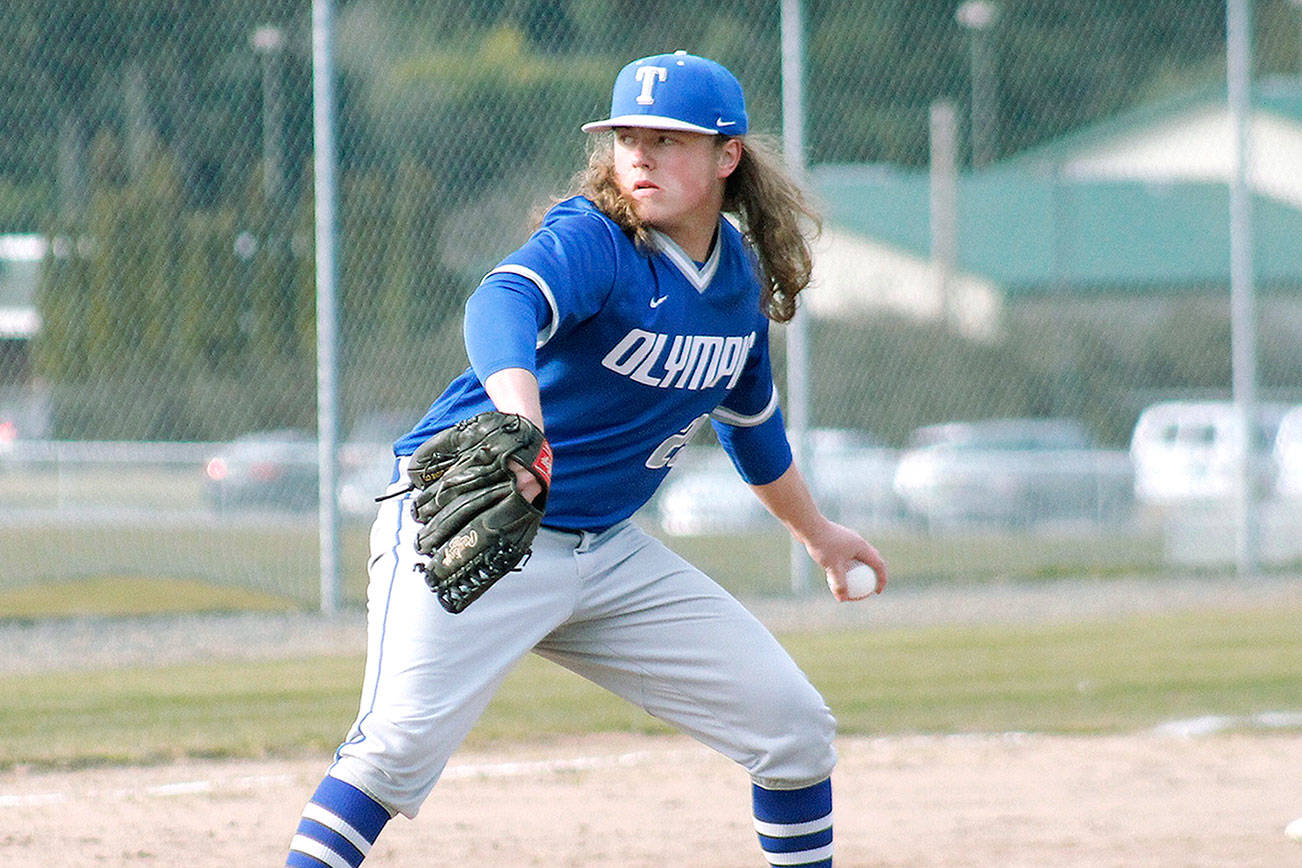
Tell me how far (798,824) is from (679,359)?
0.97 metres

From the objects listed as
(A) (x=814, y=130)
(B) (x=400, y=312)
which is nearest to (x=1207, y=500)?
(A) (x=814, y=130)

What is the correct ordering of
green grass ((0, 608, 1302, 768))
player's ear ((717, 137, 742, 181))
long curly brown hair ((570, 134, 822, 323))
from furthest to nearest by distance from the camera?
green grass ((0, 608, 1302, 768)) < long curly brown hair ((570, 134, 822, 323)) < player's ear ((717, 137, 742, 181))

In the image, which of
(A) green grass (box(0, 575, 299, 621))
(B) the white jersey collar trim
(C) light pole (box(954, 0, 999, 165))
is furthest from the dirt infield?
(C) light pole (box(954, 0, 999, 165))

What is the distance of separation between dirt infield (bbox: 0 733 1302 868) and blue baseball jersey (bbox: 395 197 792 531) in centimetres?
148

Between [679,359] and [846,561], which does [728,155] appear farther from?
[846,561]

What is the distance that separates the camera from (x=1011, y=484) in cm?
1301

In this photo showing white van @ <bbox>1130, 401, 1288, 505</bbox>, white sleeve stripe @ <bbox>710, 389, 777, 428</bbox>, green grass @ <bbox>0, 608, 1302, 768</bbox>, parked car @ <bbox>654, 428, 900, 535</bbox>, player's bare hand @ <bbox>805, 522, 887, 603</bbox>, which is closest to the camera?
white sleeve stripe @ <bbox>710, 389, 777, 428</bbox>

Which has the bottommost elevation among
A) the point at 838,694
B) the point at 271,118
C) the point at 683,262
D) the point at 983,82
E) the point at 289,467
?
the point at 289,467

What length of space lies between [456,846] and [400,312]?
6811 millimetres

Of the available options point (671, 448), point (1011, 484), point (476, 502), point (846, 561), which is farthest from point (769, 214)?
point (1011, 484)

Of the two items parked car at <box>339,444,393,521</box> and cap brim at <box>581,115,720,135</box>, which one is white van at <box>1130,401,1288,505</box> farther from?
cap brim at <box>581,115,720,135</box>

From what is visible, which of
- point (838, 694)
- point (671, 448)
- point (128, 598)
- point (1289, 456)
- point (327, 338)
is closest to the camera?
point (671, 448)

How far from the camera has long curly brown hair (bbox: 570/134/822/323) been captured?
3301mm

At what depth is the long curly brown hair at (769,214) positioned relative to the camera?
3.30 m
